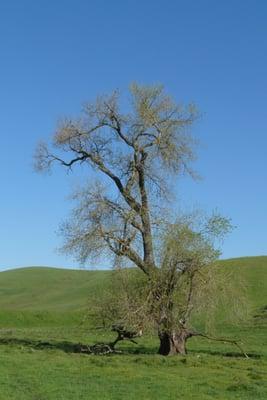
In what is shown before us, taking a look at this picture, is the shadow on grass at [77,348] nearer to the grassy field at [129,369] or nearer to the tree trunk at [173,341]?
the grassy field at [129,369]

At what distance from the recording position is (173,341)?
31484mm

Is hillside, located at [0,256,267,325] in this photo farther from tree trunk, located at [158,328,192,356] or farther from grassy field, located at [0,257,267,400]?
tree trunk, located at [158,328,192,356]

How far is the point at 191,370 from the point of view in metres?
24.9

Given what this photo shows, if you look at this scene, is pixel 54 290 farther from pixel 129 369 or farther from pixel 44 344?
pixel 129 369

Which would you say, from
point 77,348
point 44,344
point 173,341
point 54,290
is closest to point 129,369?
point 173,341

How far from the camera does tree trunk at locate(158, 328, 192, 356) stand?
1237 inches

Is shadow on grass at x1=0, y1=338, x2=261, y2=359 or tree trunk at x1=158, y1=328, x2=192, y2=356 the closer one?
tree trunk at x1=158, y1=328, x2=192, y2=356

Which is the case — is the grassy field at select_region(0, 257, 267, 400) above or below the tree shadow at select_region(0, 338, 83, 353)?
below

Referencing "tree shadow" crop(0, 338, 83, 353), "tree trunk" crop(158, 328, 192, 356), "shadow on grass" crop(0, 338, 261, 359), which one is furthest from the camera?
"tree shadow" crop(0, 338, 83, 353)


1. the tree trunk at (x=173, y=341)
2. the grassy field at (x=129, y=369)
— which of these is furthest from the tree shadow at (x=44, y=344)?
the tree trunk at (x=173, y=341)

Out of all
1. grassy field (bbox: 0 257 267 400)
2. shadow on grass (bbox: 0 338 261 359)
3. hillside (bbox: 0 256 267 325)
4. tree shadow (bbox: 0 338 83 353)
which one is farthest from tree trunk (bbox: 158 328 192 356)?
hillside (bbox: 0 256 267 325)

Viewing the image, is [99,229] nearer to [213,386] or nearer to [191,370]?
[191,370]

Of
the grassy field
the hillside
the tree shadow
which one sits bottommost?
the grassy field

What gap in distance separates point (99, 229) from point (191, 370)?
10028 millimetres
